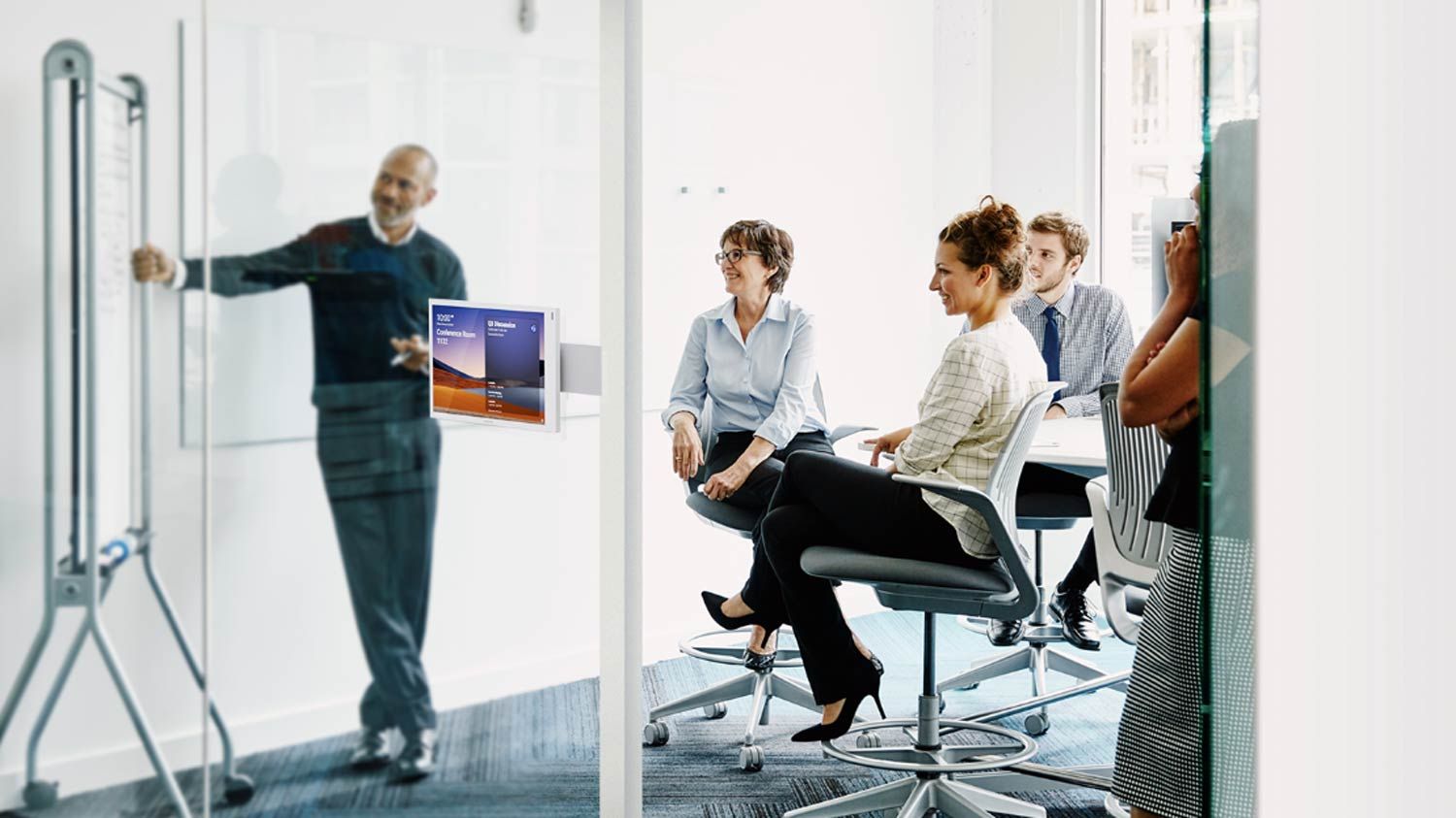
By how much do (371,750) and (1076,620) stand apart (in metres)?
2.24

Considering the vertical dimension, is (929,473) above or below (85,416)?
below

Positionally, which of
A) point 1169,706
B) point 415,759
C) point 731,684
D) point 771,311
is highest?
point 771,311

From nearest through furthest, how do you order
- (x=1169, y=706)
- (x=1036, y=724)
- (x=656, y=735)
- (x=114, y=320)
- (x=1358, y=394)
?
(x=1358, y=394) < (x=1169, y=706) < (x=114, y=320) < (x=656, y=735) < (x=1036, y=724)

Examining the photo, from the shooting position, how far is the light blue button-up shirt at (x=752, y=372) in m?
3.85

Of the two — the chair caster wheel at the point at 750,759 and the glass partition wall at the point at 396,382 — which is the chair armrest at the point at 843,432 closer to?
the chair caster wheel at the point at 750,759

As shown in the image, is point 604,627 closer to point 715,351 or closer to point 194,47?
point 194,47

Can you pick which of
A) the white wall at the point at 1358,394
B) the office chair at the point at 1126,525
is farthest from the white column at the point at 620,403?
the white wall at the point at 1358,394

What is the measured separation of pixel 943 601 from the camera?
9.31 feet

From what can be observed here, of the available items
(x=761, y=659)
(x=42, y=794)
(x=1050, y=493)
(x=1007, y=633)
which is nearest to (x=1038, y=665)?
(x=1007, y=633)

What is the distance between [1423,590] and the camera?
1119 mm

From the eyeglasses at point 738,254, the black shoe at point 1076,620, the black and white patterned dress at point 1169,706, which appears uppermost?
the eyeglasses at point 738,254

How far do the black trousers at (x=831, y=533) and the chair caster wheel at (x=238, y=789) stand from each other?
49.2 inches

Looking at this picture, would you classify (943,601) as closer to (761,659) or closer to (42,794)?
(761,659)

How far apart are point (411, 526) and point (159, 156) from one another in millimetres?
658
